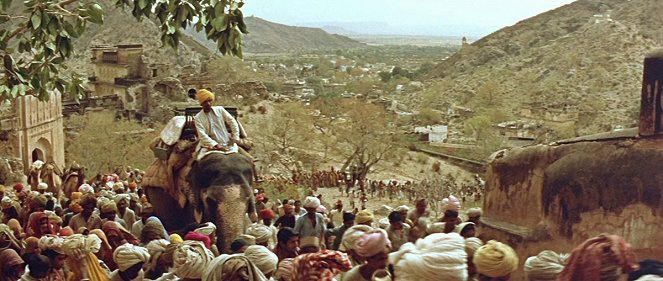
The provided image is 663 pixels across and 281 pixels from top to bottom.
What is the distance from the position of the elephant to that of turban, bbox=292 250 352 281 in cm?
379

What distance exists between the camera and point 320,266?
413 cm

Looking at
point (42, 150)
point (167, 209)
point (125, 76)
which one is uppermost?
point (125, 76)

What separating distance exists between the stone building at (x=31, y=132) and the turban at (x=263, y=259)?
18.9 metres

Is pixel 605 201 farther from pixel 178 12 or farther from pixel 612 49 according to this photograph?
pixel 612 49

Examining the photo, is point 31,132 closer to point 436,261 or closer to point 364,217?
point 364,217

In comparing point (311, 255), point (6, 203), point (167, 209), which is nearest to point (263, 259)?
point (311, 255)

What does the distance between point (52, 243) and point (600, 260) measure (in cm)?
345

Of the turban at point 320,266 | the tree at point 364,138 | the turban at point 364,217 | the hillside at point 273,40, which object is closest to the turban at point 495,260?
the turban at point 320,266

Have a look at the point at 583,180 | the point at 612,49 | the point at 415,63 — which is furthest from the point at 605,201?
the point at 415,63

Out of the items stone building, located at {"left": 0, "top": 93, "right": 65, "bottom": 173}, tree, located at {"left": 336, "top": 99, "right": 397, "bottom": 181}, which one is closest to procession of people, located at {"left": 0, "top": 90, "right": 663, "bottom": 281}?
stone building, located at {"left": 0, "top": 93, "right": 65, "bottom": 173}

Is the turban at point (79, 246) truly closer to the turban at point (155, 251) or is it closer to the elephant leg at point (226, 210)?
Answer: the turban at point (155, 251)

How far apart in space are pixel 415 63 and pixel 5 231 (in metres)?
119

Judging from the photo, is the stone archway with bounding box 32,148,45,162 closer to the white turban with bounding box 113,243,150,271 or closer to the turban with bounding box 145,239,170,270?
the turban with bounding box 145,239,170,270

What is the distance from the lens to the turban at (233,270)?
Result: 411 cm
